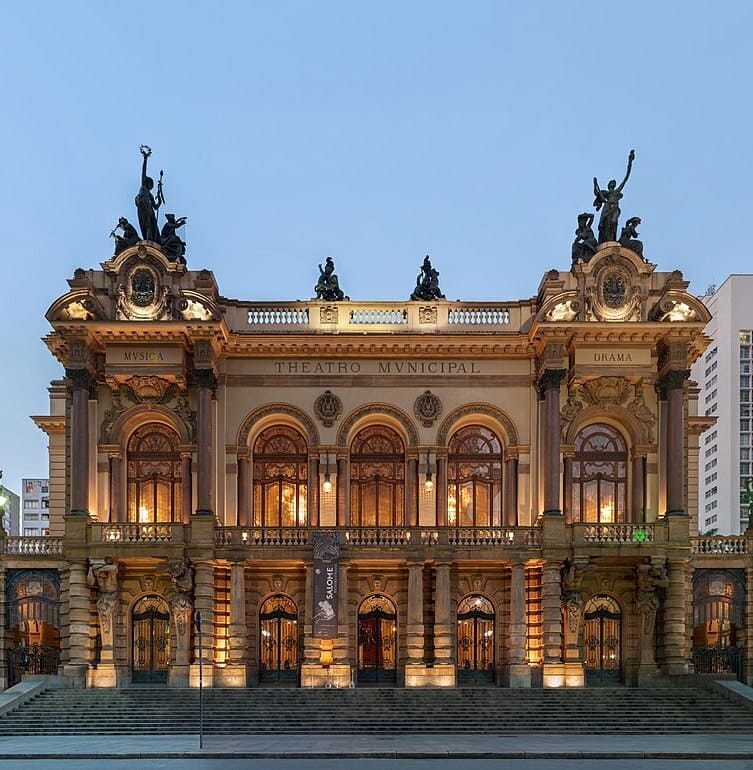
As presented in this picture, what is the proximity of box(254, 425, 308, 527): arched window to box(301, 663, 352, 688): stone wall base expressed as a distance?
5.79 meters

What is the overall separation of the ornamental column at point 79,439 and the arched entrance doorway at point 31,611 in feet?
10.1

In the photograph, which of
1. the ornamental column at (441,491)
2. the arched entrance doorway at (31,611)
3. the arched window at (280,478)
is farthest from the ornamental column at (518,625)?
the arched entrance doorway at (31,611)

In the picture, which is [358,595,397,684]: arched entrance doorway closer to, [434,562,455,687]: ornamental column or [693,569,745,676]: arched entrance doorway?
[434,562,455,687]: ornamental column

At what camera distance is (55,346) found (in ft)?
144

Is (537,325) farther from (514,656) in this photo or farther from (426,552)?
(514,656)

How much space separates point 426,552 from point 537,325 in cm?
919

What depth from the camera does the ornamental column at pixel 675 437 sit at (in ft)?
137

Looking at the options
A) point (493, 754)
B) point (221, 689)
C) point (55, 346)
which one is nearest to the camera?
point (493, 754)

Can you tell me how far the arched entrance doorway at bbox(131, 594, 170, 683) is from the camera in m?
41.9

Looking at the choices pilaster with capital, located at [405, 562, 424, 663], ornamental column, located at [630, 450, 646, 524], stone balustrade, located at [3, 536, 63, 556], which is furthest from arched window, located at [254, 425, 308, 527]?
ornamental column, located at [630, 450, 646, 524]

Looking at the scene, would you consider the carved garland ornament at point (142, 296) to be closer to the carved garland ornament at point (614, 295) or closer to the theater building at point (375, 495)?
the theater building at point (375, 495)

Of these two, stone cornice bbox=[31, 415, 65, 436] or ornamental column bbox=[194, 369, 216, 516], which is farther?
stone cornice bbox=[31, 415, 65, 436]

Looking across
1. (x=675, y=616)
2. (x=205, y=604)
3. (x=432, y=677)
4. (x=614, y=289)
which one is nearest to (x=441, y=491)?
(x=432, y=677)

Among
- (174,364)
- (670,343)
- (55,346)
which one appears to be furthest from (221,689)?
(670,343)
